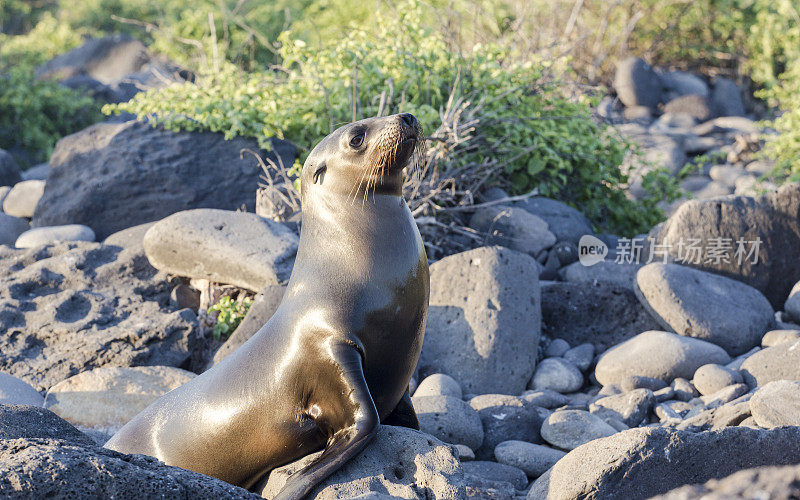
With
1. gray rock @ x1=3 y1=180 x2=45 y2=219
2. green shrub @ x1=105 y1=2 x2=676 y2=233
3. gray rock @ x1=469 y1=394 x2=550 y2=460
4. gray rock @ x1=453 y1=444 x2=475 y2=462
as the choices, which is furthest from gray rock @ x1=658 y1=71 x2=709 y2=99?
gray rock @ x1=453 y1=444 x2=475 y2=462

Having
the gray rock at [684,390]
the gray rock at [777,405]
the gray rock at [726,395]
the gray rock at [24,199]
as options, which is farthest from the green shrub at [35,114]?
the gray rock at [777,405]

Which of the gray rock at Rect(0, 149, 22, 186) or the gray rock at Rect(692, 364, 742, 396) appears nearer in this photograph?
the gray rock at Rect(692, 364, 742, 396)

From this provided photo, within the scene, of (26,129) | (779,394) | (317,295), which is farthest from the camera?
(26,129)

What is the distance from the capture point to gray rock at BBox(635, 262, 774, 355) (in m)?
6.32

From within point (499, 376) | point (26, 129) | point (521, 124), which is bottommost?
point (26, 129)

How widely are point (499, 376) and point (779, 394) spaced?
6.15 ft

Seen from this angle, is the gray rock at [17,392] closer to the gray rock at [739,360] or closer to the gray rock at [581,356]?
the gray rock at [581,356]

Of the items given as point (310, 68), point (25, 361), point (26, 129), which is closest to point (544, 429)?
point (25, 361)

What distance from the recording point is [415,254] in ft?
13.0

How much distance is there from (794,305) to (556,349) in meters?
1.93

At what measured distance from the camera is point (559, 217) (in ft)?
27.5

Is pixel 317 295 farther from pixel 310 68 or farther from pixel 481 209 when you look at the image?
pixel 310 68

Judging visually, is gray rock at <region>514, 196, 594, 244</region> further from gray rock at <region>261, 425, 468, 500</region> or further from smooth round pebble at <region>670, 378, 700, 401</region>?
gray rock at <region>261, 425, 468, 500</region>

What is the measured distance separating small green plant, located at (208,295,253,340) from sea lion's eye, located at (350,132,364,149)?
2806mm
